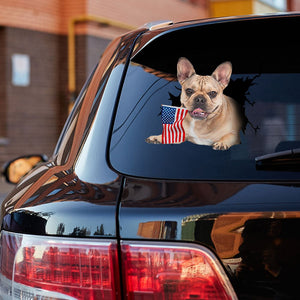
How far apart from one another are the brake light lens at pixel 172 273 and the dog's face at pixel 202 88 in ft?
1.52

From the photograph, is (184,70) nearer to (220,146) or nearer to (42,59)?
(220,146)

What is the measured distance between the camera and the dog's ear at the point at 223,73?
6.13ft

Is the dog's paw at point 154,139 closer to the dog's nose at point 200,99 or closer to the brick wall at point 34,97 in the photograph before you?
the dog's nose at point 200,99

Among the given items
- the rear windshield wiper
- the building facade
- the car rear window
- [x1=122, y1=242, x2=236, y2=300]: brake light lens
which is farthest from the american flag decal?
the building facade

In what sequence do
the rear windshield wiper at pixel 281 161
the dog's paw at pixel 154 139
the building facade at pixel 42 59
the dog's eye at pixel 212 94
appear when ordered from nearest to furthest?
1. the rear windshield wiper at pixel 281 161
2. the dog's paw at pixel 154 139
3. the dog's eye at pixel 212 94
4. the building facade at pixel 42 59

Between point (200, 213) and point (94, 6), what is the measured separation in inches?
622

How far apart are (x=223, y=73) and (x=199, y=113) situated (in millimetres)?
127

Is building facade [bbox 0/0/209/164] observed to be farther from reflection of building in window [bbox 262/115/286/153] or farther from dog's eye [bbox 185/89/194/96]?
reflection of building in window [bbox 262/115/286/153]

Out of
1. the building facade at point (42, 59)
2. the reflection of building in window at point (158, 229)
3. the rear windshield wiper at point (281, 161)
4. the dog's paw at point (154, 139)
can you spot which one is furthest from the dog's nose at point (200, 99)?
the building facade at point (42, 59)

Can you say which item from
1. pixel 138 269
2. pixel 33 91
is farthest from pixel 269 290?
pixel 33 91

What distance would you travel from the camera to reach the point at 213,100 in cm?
188

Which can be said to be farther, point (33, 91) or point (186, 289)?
point (33, 91)

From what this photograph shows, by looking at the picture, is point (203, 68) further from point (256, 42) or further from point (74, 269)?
point (74, 269)

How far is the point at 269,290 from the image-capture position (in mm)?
1467
